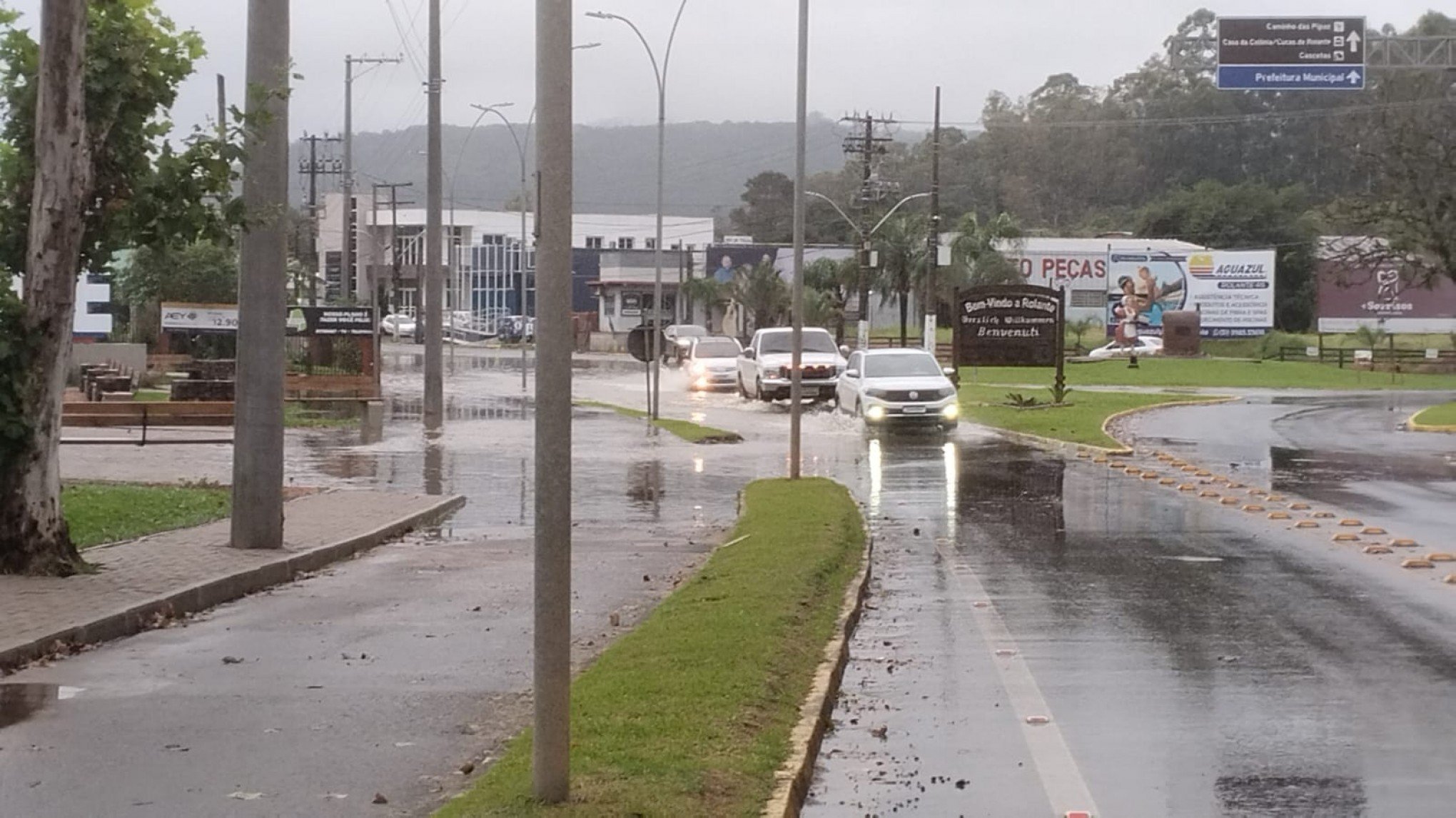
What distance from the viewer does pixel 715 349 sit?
55469 mm

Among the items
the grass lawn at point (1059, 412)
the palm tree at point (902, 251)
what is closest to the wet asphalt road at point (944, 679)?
the grass lawn at point (1059, 412)

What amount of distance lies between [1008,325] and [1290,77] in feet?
26.2

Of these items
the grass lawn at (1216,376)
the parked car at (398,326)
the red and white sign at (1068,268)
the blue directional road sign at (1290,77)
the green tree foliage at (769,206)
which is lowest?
the grass lawn at (1216,376)

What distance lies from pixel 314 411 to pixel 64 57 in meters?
25.7

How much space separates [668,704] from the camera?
28.3 feet

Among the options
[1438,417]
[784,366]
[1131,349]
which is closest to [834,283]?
[1131,349]

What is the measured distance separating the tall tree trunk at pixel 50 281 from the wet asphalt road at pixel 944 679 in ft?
5.10

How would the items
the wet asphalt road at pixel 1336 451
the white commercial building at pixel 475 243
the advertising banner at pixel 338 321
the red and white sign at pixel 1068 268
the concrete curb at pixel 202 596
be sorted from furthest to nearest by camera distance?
the white commercial building at pixel 475 243, the red and white sign at pixel 1068 268, the advertising banner at pixel 338 321, the wet asphalt road at pixel 1336 451, the concrete curb at pixel 202 596

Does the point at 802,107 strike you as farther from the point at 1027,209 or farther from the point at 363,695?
the point at 1027,209

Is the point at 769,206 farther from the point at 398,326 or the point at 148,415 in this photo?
the point at 148,415

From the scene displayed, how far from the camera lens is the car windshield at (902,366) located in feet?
117

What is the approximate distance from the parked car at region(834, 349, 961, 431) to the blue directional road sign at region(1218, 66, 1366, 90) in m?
8.57

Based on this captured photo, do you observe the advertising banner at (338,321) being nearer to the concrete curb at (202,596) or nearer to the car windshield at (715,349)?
the car windshield at (715,349)

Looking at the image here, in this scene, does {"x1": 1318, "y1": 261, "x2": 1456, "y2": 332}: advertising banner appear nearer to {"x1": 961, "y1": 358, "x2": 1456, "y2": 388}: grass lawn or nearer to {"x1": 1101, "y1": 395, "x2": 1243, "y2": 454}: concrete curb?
{"x1": 961, "y1": 358, "x2": 1456, "y2": 388}: grass lawn
